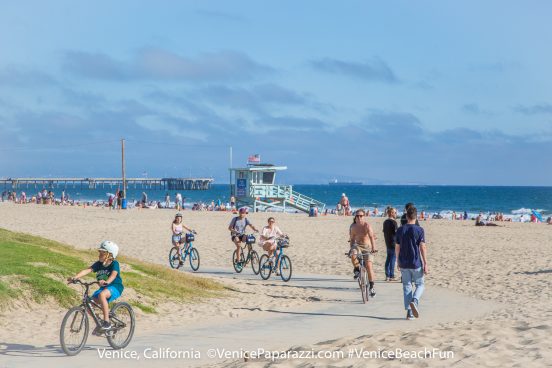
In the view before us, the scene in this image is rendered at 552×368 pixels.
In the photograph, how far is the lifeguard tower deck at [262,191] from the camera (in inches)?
2297

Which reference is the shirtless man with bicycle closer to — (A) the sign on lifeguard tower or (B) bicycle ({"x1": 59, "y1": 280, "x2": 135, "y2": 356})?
(B) bicycle ({"x1": 59, "y1": 280, "x2": 135, "y2": 356})

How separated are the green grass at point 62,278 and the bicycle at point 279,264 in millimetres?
2152

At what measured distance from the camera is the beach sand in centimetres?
832

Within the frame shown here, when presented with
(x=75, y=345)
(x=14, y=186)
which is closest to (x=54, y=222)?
(x=75, y=345)

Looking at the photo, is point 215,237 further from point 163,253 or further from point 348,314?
point 348,314

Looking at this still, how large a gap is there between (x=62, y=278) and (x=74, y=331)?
12.9 feet

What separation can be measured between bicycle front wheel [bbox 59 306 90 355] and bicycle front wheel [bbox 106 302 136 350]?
333 millimetres

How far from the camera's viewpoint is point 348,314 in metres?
12.6

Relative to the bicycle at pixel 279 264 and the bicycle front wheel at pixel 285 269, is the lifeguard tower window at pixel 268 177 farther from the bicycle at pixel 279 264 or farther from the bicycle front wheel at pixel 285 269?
the bicycle front wheel at pixel 285 269

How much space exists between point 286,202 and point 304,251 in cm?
3457

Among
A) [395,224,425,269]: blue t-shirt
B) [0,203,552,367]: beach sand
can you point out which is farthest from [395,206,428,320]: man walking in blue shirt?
[0,203,552,367]: beach sand

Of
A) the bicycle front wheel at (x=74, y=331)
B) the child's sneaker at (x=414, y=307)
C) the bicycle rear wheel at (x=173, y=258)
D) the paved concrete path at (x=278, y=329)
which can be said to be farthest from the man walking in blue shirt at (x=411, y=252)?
the bicycle rear wheel at (x=173, y=258)

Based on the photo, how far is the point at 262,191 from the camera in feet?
193

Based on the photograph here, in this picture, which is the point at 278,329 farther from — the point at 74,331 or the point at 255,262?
the point at 255,262
